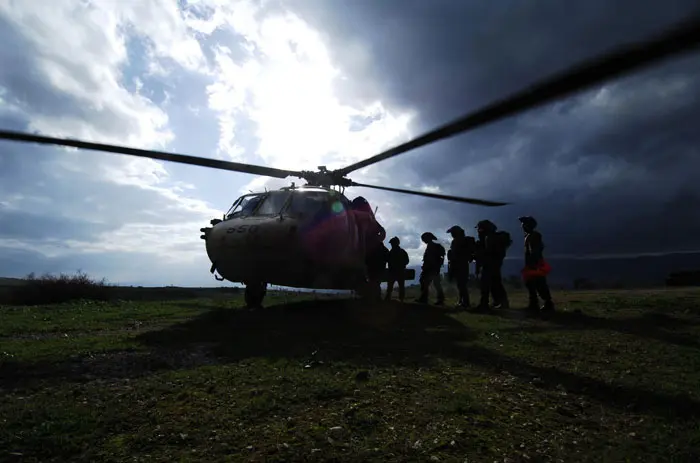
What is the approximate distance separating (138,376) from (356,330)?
3537mm

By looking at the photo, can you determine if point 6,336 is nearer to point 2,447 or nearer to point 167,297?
point 2,447

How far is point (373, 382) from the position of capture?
4.14 metres

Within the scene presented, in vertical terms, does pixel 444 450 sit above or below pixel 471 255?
below

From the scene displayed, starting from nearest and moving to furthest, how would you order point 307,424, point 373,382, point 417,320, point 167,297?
point 307,424
point 373,382
point 417,320
point 167,297

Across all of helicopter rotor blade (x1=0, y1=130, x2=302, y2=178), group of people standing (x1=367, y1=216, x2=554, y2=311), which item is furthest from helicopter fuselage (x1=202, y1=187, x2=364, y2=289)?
group of people standing (x1=367, y1=216, x2=554, y2=311)

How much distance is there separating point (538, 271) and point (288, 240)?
229 inches

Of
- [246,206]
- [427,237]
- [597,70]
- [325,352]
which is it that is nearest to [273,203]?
[246,206]

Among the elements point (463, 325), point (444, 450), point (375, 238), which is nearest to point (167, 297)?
point (375, 238)

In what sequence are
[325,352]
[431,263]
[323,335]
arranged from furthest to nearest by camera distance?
1. [431,263]
2. [323,335]
3. [325,352]

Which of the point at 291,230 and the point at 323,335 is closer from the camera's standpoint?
the point at 323,335

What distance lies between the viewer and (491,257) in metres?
11.2

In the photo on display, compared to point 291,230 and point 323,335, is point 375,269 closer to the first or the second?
point 291,230

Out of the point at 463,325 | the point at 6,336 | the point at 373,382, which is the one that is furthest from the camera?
the point at 463,325

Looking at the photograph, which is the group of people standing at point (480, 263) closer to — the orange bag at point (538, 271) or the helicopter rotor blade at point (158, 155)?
the orange bag at point (538, 271)
